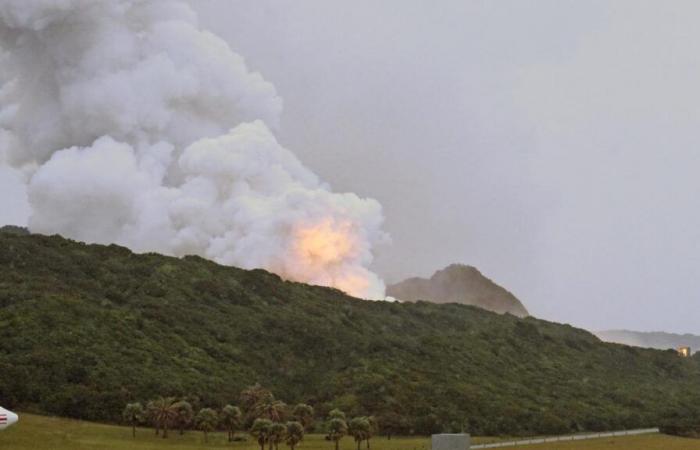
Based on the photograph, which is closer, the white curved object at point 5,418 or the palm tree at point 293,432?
the white curved object at point 5,418

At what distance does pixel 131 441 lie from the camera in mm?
92375

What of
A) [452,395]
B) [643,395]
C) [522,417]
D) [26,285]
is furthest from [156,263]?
[643,395]

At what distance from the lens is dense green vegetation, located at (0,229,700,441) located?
378ft

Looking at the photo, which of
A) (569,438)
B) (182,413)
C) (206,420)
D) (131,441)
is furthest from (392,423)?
(131,441)

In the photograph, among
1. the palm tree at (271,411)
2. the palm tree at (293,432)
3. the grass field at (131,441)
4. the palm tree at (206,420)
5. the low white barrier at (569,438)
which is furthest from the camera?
the low white barrier at (569,438)

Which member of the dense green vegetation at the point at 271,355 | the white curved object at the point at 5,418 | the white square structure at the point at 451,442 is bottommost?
the white square structure at the point at 451,442

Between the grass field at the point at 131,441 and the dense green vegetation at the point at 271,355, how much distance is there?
7400 millimetres

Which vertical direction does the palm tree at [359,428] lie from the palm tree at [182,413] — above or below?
below

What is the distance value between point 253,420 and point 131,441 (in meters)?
15.3

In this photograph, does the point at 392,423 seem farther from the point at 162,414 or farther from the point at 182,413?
the point at 162,414

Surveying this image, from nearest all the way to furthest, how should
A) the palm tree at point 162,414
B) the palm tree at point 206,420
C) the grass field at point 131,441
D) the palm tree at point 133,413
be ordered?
the grass field at point 131,441
the palm tree at point 206,420
the palm tree at point 162,414
the palm tree at point 133,413

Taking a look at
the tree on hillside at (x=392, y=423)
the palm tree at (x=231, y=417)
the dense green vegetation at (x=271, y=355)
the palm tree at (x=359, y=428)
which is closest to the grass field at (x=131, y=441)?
the palm tree at (x=231, y=417)

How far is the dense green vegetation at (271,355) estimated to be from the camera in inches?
4540

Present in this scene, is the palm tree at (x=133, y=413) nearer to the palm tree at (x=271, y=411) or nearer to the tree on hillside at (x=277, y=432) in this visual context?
the palm tree at (x=271, y=411)
